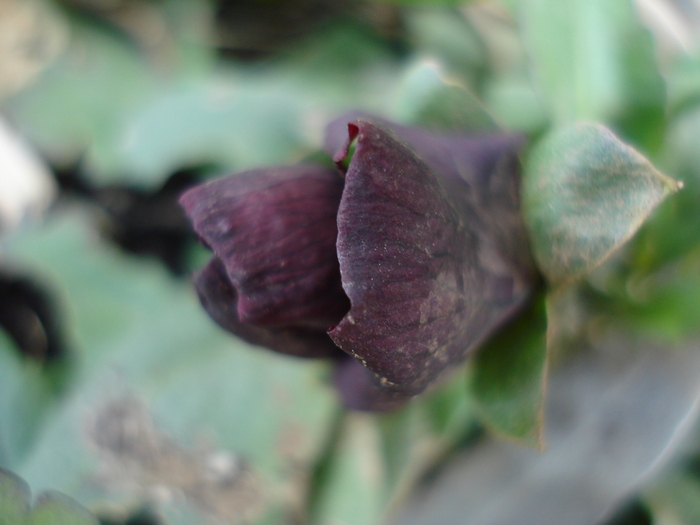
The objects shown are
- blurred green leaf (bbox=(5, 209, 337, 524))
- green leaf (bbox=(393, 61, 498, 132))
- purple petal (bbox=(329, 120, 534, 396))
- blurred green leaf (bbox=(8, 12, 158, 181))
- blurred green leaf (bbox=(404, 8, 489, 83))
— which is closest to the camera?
purple petal (bbox=(329, 120, 534, 396))

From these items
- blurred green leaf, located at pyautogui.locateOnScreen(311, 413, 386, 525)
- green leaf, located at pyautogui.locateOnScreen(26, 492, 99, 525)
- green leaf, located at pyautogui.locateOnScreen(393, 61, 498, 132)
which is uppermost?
green leaf, located at pyautogui.locateOnScreen(393, 61, 498, 132)

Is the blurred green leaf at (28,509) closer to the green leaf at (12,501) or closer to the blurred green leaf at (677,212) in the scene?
the green leaf at (12,501)

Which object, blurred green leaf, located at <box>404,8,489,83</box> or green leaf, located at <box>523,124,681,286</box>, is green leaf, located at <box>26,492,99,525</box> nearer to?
green leaf, located at <box>523,124,681,286</box>

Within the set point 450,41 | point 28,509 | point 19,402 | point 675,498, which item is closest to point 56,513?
point 28,509

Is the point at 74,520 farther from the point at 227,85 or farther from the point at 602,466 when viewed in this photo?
the point at 227,85

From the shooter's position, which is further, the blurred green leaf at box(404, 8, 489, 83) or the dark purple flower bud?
the blurred green leaf at box(404, 8, 489, 83)

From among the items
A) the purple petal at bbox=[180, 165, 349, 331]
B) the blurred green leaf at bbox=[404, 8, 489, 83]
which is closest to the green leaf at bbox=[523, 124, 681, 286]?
the purple petal at bbox=[180, 165, 349, 331]

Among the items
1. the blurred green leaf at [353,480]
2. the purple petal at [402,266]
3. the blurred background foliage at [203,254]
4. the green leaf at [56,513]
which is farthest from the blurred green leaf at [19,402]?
the purple petal at [402,266]
